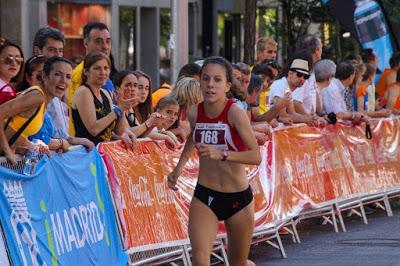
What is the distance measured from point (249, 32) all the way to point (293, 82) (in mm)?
7870

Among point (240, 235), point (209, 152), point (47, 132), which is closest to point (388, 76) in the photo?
point (47, 132)

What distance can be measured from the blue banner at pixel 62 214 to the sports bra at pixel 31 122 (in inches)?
10.8

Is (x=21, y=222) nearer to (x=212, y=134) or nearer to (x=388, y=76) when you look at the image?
(x=212, y=134)

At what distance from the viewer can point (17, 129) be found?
8.43 metres

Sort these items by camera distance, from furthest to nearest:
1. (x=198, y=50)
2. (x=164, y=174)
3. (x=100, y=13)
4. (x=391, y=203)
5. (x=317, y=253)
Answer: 1. (x=198, y=50)
2. (x=100, y=13)
3. (x=391, y=203)
4. (x=317, y=253)
5. (x=164, y=174)

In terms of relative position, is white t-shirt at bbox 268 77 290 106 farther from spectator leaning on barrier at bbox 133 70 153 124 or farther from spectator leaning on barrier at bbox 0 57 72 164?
spectator leaning on barrier at bbox 0 57 72 164

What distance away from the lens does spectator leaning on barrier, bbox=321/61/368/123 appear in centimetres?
1480

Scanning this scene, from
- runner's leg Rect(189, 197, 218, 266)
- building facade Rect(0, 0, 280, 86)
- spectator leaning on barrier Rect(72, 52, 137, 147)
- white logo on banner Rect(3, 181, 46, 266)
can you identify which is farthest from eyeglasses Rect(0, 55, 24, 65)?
building facade Rect(0, 0, 280, 86)

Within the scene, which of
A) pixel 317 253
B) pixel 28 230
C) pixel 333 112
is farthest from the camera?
pixel 333 112

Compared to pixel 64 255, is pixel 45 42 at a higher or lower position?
higher

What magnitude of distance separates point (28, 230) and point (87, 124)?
1.68 metres

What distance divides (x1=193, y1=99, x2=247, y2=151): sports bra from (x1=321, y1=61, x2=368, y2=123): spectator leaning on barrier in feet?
20.1

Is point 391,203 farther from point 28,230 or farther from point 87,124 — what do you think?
point 28,230

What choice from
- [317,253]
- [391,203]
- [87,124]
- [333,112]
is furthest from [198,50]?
[87,124]
